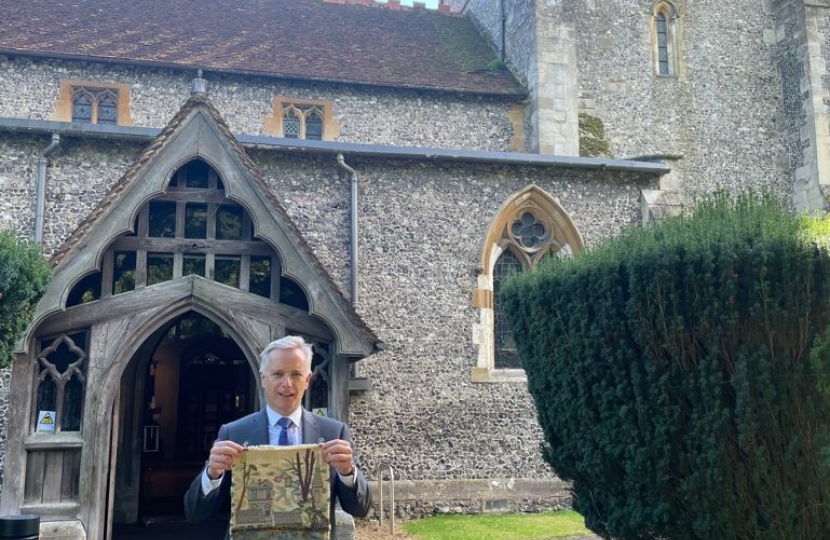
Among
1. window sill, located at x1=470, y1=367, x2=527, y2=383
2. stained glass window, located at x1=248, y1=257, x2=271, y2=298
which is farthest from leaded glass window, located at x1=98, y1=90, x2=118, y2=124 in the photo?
Result: window sill, located at x1=470, y1=367, x2=527, y2=383

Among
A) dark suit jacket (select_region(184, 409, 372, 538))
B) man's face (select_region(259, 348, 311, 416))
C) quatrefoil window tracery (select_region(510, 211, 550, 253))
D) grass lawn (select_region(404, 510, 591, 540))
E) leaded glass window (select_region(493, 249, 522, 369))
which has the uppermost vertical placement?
quatrefoil window tracery (select_region(510, 211, 550, 253))

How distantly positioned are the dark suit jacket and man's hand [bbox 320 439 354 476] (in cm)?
19

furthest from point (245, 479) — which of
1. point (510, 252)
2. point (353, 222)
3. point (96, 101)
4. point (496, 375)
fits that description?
point (96, 101)

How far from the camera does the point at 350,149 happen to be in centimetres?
1070

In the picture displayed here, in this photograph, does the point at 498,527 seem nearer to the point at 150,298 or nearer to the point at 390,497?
the point at 390,497

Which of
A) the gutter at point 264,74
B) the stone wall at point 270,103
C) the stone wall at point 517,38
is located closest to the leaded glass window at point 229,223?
the stone wall at point 270,103

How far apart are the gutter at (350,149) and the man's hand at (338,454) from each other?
756 cm

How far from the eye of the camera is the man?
3021mm

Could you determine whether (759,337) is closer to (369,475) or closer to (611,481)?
(611,481)

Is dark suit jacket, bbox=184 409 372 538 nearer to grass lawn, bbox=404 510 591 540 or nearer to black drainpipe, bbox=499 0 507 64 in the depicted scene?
grass lawn, bbox=404 510 591 540

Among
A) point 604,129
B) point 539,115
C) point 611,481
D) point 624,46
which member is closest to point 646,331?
point 611,481

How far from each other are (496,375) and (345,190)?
11.7ft

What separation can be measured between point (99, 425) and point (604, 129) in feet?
46.6

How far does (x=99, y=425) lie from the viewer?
7145 mm
